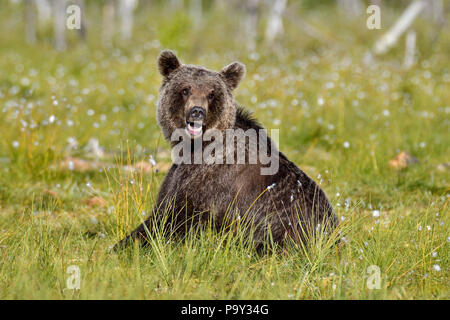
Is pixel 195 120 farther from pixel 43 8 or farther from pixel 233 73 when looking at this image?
pixel 43 8

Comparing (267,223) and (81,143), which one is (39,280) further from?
(81,143)

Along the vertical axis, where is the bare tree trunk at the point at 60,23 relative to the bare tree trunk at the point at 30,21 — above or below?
below

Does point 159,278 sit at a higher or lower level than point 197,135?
lower

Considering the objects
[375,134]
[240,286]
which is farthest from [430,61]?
[240,286]

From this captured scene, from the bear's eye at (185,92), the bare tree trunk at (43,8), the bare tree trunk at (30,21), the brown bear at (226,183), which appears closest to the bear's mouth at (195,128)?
the brown bear at (226,183)

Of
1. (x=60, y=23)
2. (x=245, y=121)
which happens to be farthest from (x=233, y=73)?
(x=60, y=23)

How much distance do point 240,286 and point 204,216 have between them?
2.64 feet

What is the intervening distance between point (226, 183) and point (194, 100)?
75 cm

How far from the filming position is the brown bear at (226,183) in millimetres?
3840

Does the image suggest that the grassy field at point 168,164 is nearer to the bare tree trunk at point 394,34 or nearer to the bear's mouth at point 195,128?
the bear's mouth at point 195,128

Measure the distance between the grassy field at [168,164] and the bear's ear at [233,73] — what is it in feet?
3.07

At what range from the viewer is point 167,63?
4375mm

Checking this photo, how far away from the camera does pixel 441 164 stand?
22.7 feet
